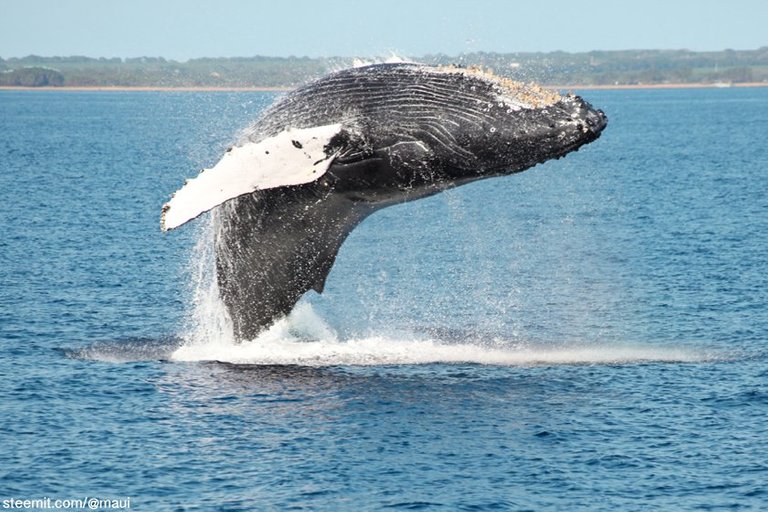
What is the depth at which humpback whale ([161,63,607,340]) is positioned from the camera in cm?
1496

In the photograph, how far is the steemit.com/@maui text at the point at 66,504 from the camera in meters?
13.6

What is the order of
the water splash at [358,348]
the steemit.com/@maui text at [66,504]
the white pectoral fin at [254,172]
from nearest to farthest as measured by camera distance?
the steemit.com/@maui text at [66,504], the white pectoral fin at [254,172], the water splash at [358,348]

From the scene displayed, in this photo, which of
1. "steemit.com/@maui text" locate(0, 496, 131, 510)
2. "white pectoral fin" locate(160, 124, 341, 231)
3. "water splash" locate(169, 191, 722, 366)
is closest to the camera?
"steemit.com/@maui text" locate(0, 496, 131, 510)

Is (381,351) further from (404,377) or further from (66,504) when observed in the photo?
(66,504)

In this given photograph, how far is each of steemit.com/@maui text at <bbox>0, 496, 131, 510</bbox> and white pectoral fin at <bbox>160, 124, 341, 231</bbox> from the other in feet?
10.4

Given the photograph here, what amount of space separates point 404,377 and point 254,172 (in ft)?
14.5

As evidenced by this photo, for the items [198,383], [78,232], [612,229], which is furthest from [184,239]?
[198,383]

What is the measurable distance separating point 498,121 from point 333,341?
20.6 feet

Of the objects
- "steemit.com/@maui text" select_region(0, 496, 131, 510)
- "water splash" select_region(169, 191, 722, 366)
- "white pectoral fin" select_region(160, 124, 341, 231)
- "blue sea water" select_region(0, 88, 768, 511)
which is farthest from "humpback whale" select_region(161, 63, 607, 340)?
"steemit.com/@maui text" select_region(0, 496, 131, 510)

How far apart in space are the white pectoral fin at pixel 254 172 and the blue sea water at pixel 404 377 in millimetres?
2881

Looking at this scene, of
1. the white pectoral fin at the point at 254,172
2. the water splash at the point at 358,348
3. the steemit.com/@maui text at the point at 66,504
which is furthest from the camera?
the water splash at the point at 358,348

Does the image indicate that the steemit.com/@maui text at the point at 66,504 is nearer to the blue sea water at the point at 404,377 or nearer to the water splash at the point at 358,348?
the blue sea water at the point at 404,377

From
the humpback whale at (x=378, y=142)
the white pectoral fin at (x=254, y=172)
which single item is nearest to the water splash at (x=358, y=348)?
the humpback whale at (x=378, y=142)

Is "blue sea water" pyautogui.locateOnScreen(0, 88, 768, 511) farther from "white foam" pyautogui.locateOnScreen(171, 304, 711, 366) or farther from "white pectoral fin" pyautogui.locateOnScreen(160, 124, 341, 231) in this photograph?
"white pectoral fin" pyautogui.locateOnScreen(160, 124, 341, 231)
